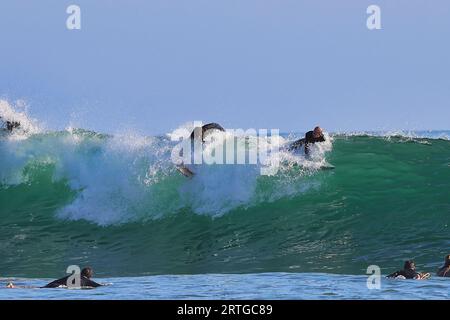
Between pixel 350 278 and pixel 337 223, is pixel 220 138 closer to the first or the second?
pixel 337 223

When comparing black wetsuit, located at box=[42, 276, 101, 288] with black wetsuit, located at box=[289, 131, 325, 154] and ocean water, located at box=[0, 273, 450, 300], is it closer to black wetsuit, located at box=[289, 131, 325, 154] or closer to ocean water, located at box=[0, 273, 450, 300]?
ocean water, located at box=[0, 273, 450, 300]

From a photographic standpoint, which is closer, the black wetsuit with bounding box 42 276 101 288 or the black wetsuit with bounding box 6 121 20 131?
the black wetsuit with bounding box 42 276 101 288

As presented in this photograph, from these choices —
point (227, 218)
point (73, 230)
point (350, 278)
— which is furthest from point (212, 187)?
point (350, 278)

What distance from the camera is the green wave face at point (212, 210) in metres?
16.6

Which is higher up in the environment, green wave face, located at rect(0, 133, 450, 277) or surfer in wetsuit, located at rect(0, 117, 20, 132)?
surfer in wetsuit, located at rect(0, 117, 20, 132)

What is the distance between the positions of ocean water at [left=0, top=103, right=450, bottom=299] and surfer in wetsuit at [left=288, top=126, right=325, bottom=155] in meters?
Answer: 0.23

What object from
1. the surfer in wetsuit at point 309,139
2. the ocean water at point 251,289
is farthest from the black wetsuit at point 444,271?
the surfer in wetsuit at point 309,139

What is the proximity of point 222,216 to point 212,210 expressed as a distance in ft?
1.23

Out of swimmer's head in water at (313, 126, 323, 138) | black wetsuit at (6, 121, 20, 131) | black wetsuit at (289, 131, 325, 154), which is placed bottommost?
black wetsuit at (289, 131, 325, 154)

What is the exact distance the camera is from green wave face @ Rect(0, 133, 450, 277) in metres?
16.6

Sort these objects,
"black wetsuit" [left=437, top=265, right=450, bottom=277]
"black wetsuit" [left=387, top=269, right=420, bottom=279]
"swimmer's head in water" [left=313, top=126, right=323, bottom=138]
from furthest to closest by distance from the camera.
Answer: "swimmer's head in water" [left=313, top=126, right=323, bottom=138] → "black wetsuit" [left=437, top=265, right=450, bottom=277] → "black wetsuit" [left=387, top=269, right=420, bottom=279]

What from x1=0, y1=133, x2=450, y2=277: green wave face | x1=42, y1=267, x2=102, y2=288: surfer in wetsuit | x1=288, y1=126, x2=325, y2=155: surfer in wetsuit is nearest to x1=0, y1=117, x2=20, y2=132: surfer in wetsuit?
x1=0, y1=133, x2=450, y2=277: green wave face

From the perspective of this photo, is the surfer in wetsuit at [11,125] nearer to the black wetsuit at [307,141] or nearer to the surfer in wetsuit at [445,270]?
the black wetsuit at [307,141]

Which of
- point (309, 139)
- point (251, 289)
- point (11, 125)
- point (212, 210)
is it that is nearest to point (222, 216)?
point (212, 210)
